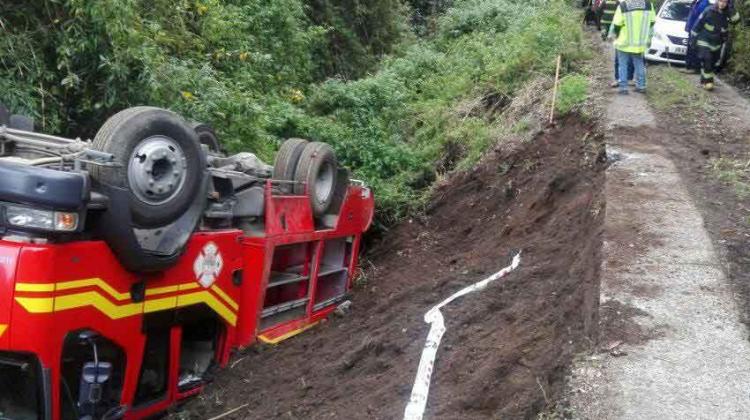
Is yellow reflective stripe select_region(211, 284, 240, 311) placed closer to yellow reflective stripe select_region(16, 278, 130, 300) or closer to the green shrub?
yellow reflective stripe select_region(16, 278, 130, 300)

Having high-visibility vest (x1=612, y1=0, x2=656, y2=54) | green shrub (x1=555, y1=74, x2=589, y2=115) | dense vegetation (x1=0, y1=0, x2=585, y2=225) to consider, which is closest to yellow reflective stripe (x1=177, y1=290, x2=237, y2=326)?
dense vegetation (x1=0, y1=0, x2=585, y2=225)

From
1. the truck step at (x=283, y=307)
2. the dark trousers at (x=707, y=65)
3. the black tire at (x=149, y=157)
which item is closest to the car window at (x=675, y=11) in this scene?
the dark trousers at (x=707, y=65)

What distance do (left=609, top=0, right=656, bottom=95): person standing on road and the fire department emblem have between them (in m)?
7.21

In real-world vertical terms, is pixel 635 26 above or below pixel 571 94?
above

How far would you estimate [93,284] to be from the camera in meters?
4.08

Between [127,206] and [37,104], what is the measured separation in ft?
9.79

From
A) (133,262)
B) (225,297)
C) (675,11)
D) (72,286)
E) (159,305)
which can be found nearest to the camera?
(72,286)

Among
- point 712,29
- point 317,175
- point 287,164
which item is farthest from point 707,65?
point 287,164

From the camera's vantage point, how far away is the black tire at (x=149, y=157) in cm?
414

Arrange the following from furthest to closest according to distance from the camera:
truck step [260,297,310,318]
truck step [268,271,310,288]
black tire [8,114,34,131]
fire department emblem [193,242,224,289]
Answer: truck step [268,271,310,288] < truck step [260,297,310,318] < black tire [8,114,34,131] < fire department emblem [193,242,224,289]

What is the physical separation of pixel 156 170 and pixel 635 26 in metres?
8.17

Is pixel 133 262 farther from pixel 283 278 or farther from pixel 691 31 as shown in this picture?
pixel 691 31

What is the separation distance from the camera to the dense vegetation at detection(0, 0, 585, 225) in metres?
6.71

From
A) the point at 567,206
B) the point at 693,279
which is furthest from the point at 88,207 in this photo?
the point at 567,206
